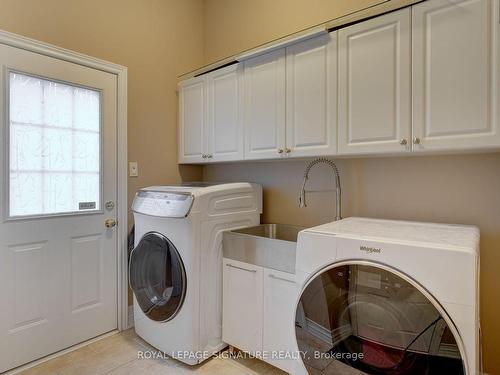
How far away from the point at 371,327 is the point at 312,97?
4.35 ft

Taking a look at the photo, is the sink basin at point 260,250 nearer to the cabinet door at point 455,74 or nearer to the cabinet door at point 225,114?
the cabinet door at point 225,114

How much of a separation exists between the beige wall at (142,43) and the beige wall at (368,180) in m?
0.33

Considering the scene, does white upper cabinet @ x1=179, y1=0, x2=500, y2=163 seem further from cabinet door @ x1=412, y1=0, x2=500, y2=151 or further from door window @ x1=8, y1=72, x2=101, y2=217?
door window @ x1=8, y1=72, x2=101, y2=217

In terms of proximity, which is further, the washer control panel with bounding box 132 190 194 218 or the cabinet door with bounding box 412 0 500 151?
the washer control panel with bounding box 132 190 194 218

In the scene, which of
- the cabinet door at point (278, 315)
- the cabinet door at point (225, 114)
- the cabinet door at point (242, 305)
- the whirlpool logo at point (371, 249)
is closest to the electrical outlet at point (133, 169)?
the cabinet door at point (225, 114)

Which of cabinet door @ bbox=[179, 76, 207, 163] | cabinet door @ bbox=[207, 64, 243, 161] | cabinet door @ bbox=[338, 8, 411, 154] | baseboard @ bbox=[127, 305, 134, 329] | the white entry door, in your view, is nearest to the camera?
cabinet door @ bbox=[338, 8, 411, 154]

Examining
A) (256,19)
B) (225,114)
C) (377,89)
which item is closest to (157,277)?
(225,114)

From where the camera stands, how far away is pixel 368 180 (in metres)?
1.96

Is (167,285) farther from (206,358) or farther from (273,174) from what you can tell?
(273,174)

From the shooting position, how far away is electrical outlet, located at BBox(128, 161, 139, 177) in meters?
2.40

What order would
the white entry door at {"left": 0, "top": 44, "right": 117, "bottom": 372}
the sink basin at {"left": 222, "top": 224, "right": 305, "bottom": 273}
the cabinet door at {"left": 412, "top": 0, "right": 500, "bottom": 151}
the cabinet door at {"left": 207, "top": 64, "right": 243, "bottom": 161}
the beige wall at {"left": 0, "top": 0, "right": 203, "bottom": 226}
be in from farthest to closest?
the cabinet door at {"left": 207, "top": 64, "right": 243, "bottom": 161}
the beige wall at {"left": 0, "top": 0, "right": 203, "bottom": 226}
the white entry door at {"left": 0, "top": 44, "right": 117, "bottom": 372}
the sink basin at {"left": 222, "top": 224, "right": 305, "bottom": 273}
the cabinet door at {"left": 412, "top": 0, "right": 500, "bottom": 151}

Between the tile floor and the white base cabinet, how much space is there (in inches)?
5.6

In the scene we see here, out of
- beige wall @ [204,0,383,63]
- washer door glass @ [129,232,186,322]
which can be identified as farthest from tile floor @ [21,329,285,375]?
beige wall @ [204,0,383,63]

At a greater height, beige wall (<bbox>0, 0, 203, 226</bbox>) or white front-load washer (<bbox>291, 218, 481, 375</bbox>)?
beige wall (<bbox>0, 0, 203, 226</bbox>)
